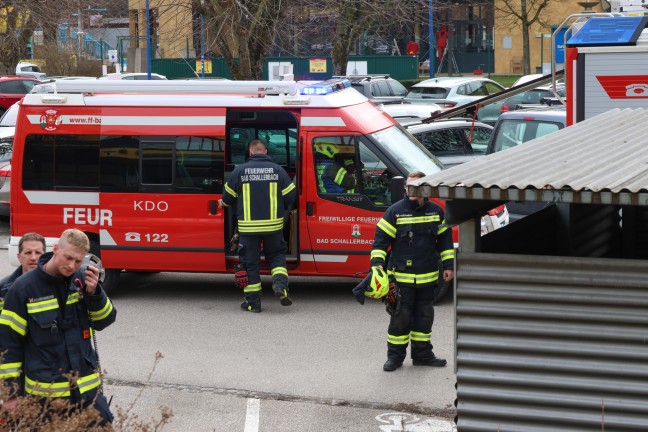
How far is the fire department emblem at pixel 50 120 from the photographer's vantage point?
11766 millimetres

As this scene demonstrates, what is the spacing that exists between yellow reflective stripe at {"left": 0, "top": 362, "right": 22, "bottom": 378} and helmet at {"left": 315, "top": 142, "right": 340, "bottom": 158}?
5.85 m

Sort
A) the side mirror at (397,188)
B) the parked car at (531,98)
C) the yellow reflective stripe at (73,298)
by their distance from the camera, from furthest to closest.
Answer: the parked car at (531,98), the side mirror at (397,188), the yellow reflective stripe at (73,298)

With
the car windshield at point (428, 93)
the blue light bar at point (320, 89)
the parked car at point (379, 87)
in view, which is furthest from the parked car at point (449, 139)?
the parked car at point (379, 87)

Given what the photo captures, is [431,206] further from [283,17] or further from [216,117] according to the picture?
[283,17]

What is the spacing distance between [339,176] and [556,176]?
6313mm

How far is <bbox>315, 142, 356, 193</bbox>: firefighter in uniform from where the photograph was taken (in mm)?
11430

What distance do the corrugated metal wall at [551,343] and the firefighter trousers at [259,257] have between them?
6.08m

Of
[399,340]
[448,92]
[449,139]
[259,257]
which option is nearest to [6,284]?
[399,340]

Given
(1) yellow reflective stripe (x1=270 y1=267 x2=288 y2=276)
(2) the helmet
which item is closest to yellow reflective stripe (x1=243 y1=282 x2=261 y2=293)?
(1) yellow reflective stripe (x1=270 y1=267 x2=288 y2=276)

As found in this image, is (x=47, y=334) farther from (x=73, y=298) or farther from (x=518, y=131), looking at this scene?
(x=518, y=131)

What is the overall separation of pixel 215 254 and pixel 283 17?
32.1 ft

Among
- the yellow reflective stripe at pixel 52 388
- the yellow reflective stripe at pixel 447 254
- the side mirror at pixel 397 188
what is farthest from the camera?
the side mirror at pixel 397 188

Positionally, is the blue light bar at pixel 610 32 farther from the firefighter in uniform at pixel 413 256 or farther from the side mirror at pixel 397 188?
the firefighter in uniform at pixel 413 256

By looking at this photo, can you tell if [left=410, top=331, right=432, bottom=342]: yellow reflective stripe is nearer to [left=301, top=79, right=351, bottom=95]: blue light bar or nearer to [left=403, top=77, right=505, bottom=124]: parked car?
[left=301, top=79, right=351, bottom=95]: blue light bar
